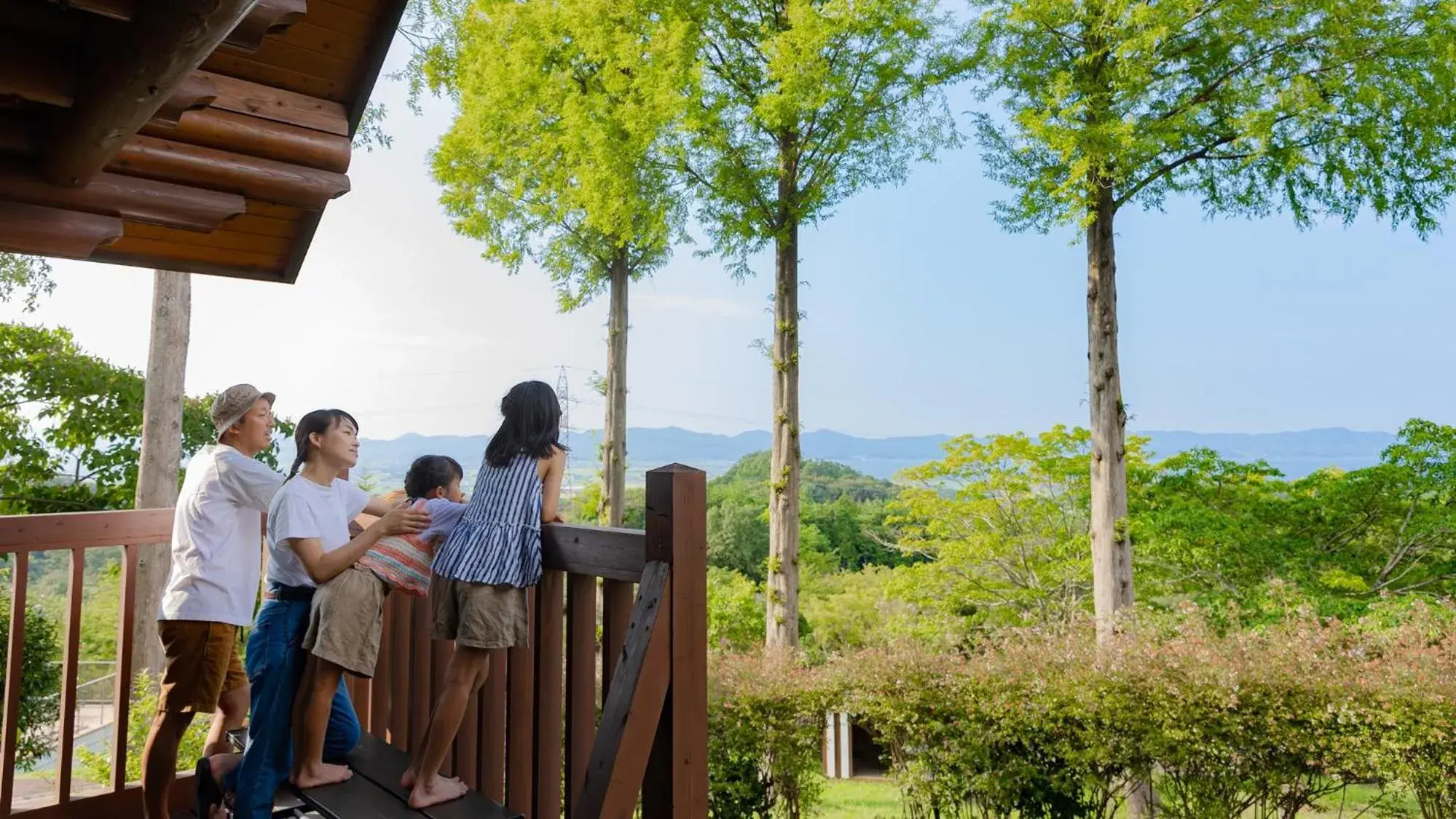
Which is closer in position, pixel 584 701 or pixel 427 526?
pixel 584 701

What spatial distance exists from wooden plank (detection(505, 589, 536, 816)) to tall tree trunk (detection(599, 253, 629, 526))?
29.4 ft

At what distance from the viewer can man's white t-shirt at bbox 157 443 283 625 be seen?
2486mm

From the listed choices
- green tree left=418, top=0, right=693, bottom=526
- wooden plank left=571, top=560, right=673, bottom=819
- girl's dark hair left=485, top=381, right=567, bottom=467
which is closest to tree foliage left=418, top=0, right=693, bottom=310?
green tree left=418, top=0, right=693, bottom=526

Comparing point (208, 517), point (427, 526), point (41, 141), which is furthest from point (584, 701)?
point (41, 141)

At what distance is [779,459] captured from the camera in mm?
9438

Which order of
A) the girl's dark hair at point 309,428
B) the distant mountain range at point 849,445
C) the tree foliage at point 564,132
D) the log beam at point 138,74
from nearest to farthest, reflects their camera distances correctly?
the log beam at point 138,74, the girl's dark hair at point 309,428, the tree foliage at point 564,132, the distant mountain range at point 849,445

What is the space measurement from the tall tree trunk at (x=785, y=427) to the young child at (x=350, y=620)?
722cm

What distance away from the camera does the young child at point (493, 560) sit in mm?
1933

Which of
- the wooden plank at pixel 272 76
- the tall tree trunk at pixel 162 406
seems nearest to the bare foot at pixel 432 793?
the wooden plank at pixel 272 76

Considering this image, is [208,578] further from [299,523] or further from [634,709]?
[634,709]

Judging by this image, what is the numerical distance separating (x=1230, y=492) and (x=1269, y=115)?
4170 mm

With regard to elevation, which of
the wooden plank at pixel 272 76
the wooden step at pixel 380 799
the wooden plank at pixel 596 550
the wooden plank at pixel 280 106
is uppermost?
the wooden plank at pixel 272 76

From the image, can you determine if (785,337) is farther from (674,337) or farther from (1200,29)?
(674,337)

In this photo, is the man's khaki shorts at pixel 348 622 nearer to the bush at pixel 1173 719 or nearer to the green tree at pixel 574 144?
the bush at pixel 1173 719
